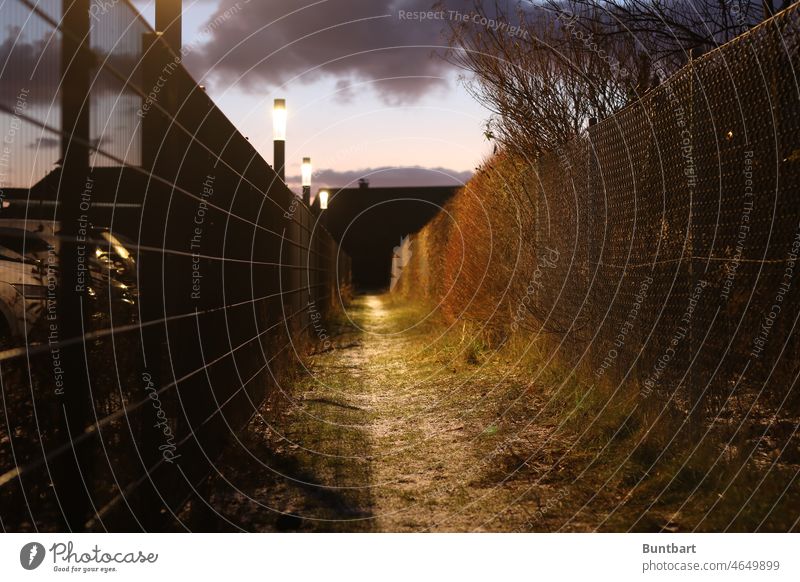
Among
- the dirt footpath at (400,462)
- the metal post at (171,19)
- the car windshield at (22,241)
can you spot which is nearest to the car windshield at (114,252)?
the car windshield at (22,241)

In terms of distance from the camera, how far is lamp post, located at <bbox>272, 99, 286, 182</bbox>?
1020 cm

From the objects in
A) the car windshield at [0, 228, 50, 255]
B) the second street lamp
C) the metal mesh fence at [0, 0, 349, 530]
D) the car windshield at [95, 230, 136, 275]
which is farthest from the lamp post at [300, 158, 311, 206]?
the car windshield at [0, 228, 50, 255]

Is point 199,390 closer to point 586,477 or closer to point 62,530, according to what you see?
point 62,530

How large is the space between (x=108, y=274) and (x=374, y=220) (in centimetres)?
4710

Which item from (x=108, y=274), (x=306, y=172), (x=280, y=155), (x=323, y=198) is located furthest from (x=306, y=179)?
(x=108, y=274)

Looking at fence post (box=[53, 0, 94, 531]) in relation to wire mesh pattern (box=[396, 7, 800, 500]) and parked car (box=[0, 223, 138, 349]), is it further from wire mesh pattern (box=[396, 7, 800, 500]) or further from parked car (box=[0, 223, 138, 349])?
wire mesh pattern (box=[396, 7, 800, 500])

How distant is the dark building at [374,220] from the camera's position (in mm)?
47875

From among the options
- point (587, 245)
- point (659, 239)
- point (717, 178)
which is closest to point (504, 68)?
point (587, 245)

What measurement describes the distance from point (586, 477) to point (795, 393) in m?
1.51

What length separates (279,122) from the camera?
10.4m

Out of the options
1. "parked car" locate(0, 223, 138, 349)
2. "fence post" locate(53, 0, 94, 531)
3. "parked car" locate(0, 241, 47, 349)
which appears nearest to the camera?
"fence post" locate(53, 0, 94, 531)

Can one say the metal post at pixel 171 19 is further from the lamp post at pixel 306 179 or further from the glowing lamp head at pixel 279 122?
the lamp post at pixel 306 179

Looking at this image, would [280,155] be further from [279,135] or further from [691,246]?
[691,246]

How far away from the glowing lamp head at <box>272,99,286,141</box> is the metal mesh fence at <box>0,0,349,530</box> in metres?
4.16
